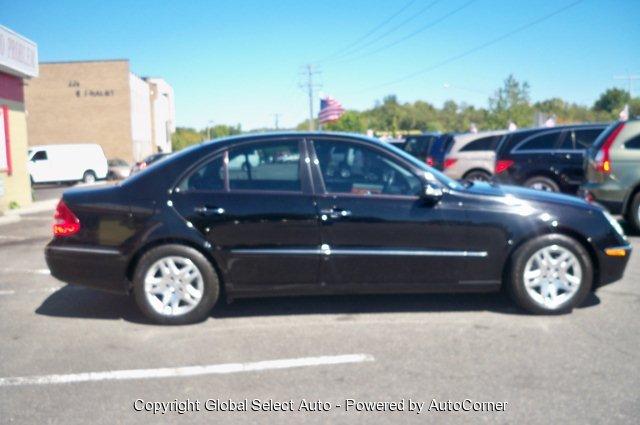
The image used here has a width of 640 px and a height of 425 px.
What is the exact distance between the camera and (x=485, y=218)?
18.1 feet

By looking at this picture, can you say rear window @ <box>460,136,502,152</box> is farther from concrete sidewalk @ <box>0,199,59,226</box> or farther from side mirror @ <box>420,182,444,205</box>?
side mirror @ <box>420,182,444,205</box>

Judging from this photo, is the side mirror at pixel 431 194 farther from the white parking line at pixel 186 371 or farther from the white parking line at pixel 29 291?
the white parking line at pixel 29 291

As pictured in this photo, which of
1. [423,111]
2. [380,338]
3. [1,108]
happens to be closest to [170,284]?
[380,338]

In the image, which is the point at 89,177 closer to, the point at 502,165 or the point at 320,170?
the point at 502,165

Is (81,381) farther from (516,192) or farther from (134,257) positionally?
(516,192)

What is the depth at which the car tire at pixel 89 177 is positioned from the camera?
32.8 m

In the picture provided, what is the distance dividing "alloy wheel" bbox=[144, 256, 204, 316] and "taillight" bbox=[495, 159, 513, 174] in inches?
346

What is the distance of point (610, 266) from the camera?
18.5 ft

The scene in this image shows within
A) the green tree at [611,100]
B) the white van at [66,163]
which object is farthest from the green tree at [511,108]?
the white van at [66,163]

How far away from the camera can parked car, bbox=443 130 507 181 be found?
50.4 feet

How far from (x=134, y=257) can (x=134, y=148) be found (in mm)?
47083

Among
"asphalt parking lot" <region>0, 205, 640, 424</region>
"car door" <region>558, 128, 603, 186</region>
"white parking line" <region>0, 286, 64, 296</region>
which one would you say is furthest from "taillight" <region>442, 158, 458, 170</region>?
"white parking line" <region>0, 286, 64, 296</region>

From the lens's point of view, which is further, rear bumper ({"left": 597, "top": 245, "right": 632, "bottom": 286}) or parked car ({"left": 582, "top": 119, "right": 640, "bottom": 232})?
parked car ({"left": 582, "top": 119, "right": 640, "bottom": 232})

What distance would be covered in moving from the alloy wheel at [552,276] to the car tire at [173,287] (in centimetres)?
258
